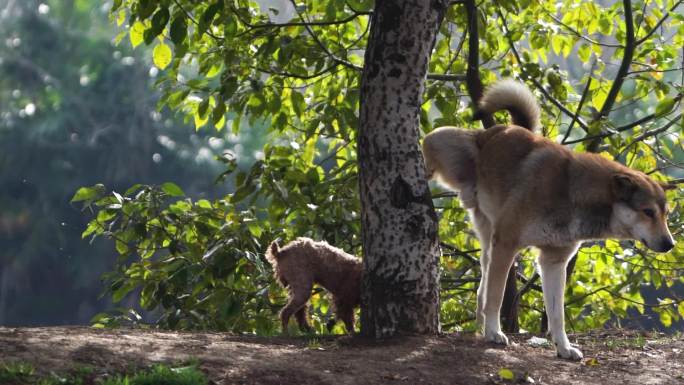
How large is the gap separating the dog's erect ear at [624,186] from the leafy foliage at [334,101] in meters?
1.36

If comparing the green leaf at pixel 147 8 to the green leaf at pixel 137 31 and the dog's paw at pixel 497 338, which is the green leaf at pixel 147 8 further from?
the dog's paw at pixel 497 338

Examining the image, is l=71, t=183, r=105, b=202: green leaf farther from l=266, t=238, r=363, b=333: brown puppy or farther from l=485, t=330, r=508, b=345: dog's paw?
l=485, t=330, r=508, b=345: dog's paw

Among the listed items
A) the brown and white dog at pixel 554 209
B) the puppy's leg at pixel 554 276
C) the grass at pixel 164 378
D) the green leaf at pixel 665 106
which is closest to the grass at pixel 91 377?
the grass at pixel 164 378

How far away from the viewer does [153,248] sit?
8.67m

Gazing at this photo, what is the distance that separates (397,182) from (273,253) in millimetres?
1631

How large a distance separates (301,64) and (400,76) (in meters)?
2.37

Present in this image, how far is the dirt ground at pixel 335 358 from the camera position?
4.91 m

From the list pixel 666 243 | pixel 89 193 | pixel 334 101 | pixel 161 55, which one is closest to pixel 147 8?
pixel 161 55

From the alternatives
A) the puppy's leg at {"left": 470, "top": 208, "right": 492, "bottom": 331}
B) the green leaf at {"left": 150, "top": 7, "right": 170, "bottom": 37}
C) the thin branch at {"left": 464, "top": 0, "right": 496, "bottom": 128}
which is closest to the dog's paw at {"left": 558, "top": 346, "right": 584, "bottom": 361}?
the puppy's leg at {"left": 470, "top": 208, "right": 492, "bottom": 331}

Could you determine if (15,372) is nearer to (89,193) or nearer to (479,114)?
(89,193)

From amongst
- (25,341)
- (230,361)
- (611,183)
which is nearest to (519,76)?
(611,183)

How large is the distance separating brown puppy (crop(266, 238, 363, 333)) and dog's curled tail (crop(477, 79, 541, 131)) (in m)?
1.73

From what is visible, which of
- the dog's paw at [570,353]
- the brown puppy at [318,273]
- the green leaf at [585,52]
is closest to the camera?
the dog's paw at [570,353]

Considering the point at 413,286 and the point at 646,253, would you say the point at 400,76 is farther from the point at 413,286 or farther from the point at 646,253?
the point at 646,253
